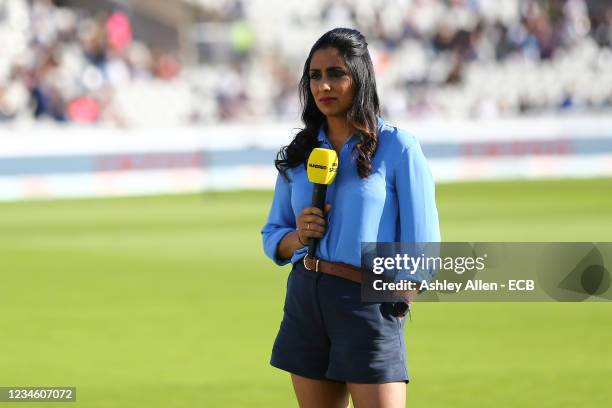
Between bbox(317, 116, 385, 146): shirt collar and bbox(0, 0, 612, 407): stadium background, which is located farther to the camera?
bbox(0, 0, 612, 407): stadium background

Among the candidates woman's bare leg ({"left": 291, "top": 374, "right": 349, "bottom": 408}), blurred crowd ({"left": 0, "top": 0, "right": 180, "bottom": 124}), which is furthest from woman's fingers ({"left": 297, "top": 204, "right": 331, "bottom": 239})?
blurred crowd ({"left": 0, "top": 0, "right": 180, "bottom": 124})

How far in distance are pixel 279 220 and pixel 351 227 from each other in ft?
1.48

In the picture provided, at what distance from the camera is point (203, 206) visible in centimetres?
2103

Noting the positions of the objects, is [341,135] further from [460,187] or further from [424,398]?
[460,187]

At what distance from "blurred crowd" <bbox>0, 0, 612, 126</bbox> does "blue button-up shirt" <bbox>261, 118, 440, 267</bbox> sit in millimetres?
19123

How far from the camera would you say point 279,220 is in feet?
15.6

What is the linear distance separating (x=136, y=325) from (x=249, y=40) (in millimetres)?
16535

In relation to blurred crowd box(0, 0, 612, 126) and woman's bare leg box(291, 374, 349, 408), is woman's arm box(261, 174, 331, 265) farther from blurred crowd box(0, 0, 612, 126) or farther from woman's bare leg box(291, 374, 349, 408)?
blurred crowd box(0, 0, 612, 126)

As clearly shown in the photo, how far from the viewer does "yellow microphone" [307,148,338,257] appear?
436cm

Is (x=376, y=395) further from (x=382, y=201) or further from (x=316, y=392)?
(x=382, y=201)

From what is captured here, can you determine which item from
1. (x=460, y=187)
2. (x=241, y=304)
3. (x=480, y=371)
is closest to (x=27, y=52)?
(x=460, y=187)

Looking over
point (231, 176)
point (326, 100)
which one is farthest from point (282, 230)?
point (231, 176)

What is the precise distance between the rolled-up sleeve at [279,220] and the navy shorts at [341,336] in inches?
7.9

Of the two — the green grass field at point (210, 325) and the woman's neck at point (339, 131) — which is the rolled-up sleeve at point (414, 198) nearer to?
the woman's neck at point (339, 131)
